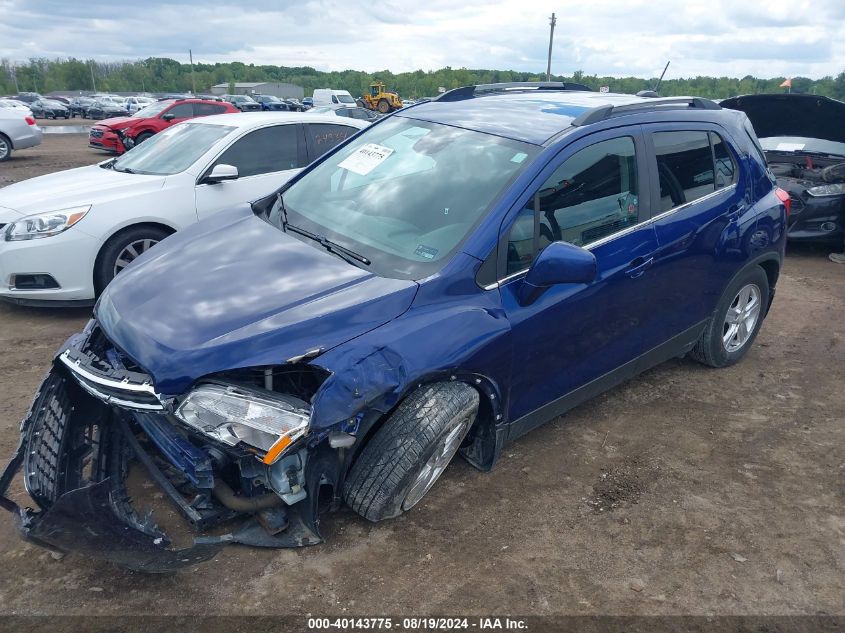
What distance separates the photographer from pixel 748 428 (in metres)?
4.03

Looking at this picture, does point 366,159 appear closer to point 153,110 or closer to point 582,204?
point 582,204

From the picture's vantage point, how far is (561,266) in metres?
2.85

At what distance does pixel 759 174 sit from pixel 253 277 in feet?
11.6

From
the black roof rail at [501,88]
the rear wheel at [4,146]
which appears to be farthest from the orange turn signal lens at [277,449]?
the rear wheel at [4,146]

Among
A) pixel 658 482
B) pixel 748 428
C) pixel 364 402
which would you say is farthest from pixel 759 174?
pixel 364 402

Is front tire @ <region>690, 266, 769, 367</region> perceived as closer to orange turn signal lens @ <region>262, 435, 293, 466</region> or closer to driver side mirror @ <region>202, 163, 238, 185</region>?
orange turn signal lens @ <region>262, 435, 293, 466</region>

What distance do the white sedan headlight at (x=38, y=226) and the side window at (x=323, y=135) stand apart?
2.29 metres

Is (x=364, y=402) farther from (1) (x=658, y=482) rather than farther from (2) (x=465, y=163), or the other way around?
(1) (x=658, y=482)

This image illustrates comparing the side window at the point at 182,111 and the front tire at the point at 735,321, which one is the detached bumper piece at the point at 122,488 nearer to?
the front tire at the point at 735,321

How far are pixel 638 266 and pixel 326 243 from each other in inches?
67.0

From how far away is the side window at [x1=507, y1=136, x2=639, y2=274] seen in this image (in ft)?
10.0

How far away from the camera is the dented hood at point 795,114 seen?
24.3ft

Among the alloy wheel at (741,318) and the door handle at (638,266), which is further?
the alloy wheel at (741,318)

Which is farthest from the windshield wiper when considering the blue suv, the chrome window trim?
the chrome window trim
